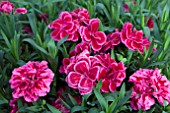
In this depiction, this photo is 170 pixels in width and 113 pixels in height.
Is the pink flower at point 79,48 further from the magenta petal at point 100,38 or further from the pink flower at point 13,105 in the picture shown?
the pink flower at point 13,105

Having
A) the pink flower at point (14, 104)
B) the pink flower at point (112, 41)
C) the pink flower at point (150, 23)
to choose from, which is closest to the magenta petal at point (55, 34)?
the pink flower at point (112, 41)

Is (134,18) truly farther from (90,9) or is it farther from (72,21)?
(72,21)

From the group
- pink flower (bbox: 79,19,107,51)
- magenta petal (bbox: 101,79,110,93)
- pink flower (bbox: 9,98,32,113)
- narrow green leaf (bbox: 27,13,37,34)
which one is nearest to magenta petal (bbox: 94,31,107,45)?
pink flower (bbox: 79,19,107,51)

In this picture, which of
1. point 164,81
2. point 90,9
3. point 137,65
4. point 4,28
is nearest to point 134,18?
point 90,9

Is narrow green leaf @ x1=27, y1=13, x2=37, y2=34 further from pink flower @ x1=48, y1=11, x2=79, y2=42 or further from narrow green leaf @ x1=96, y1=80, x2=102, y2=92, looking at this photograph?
narrow green leaf @ x1=96, y1=80, x2=102, y2=92

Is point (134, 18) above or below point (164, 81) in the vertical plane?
above

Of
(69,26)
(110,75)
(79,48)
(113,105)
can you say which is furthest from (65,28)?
(113,105)
